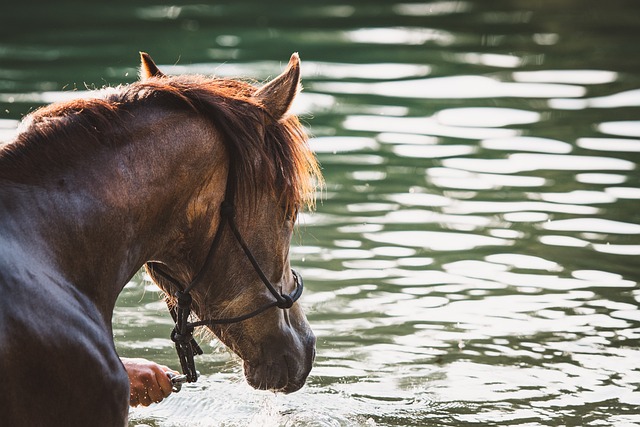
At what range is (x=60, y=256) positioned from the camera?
3242 millimetres

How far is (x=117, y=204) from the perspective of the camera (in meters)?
3.37

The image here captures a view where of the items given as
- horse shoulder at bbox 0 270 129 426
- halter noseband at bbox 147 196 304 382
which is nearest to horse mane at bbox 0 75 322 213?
halter noseband at bbox 147 196 304 382

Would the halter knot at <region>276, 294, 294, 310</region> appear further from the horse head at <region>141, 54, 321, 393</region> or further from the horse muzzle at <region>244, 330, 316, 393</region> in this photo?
the horse muzzle at <region>244, 330, 316, 393</region>

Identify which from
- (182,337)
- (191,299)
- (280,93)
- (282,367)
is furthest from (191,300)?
(280,93)

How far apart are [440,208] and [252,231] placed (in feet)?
16.3

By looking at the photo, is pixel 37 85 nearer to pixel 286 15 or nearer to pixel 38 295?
pixel 286 15

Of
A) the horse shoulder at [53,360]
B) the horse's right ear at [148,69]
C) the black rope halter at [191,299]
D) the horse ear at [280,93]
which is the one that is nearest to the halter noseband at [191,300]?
the black rope halter at [191,299]

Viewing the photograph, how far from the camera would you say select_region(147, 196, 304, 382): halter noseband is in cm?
363

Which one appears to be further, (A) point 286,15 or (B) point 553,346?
(A) point 286,15

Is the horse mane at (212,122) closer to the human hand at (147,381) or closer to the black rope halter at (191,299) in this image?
the black rope halter at (191,299)

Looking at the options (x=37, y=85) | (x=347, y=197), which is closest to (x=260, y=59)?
(x=37, y=85)

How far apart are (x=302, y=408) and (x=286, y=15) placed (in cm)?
1201

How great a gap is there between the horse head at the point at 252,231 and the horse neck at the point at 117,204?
4 cm

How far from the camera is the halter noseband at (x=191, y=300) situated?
11.9ft
